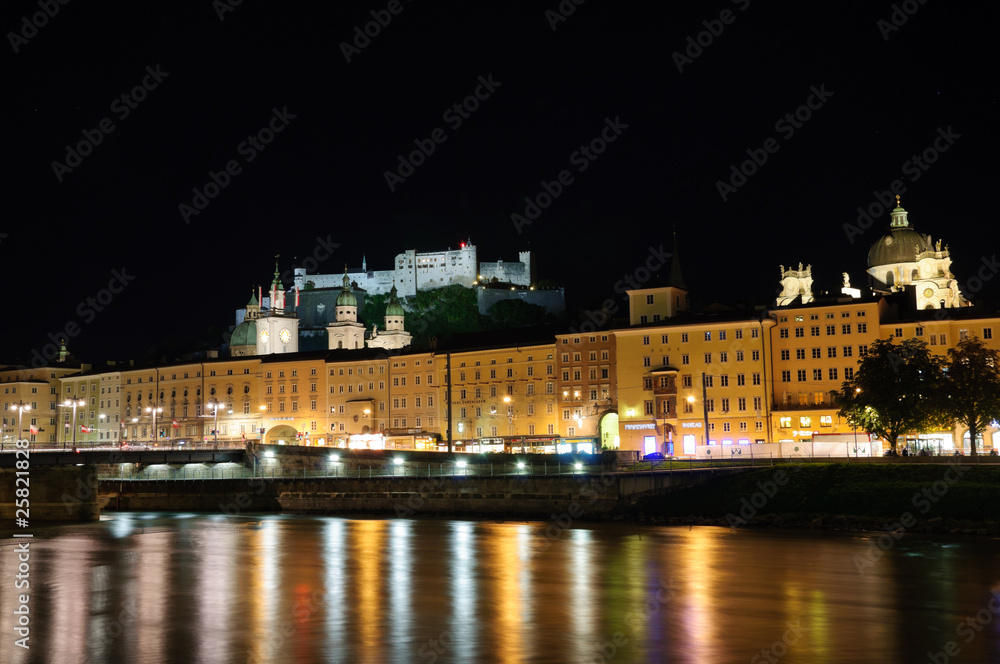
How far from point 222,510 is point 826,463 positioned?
36943 mm

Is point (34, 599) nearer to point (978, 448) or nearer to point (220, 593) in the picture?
point (220, 593)

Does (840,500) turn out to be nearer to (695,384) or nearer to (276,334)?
(695,384)

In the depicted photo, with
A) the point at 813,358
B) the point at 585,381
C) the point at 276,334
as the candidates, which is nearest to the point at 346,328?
the point at 276,334

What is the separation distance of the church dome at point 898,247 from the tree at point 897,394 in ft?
151

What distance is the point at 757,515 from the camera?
47.1 m

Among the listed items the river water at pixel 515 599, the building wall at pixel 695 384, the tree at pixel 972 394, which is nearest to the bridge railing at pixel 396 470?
the tree at pixel 972 394

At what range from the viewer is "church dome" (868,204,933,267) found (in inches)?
3946

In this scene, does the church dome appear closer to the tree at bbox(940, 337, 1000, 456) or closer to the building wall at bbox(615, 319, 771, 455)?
the building wall at bbox(615, 319, 771, 455)

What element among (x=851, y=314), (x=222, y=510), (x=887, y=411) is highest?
(x=851, y=314)

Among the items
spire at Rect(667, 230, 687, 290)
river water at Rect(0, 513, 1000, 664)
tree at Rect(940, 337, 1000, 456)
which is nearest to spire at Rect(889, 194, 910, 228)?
spire at Rect(667, 230, 687, 290)

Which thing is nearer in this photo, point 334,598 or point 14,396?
point 334,598

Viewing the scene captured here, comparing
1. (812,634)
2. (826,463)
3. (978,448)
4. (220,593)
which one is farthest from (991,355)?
(220,593)

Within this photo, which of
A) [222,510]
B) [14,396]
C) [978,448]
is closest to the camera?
[978,448]

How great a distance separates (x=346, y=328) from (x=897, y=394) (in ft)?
298
